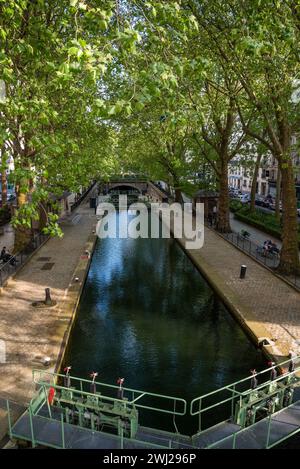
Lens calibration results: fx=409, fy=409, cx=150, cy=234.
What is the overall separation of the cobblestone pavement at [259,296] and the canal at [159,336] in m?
0.78

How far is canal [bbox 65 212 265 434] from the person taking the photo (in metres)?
14.0

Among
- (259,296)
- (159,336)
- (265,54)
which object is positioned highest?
(265,54)

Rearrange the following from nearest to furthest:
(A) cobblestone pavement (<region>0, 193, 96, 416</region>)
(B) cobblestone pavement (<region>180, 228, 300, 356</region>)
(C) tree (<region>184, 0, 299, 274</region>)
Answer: (A) cobblestone pavement (<region>0, 193, 96, 416</region>)
(C) tree (<region>184, 0, 299, 274</region>)
(B) cobblestone pavement (<region>180, 228, 300, 356</region>)

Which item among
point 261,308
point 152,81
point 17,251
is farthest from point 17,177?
point 17,251

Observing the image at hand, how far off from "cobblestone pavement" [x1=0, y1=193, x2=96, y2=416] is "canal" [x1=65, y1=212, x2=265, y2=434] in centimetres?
113

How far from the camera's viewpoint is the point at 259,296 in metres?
19.6

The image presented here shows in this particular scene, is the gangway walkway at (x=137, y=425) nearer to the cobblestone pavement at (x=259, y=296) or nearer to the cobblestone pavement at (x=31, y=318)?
the cobblestone pavement at (x=31, y=318)

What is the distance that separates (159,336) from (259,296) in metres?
5.61

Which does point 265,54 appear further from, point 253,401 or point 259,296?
point 253,401

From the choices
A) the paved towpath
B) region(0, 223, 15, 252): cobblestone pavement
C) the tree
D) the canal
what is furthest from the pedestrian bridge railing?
region(0, 223, 15, 252): cobblestone pavement

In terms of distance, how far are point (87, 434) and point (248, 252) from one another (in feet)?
70.6

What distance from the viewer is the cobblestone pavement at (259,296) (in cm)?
1541

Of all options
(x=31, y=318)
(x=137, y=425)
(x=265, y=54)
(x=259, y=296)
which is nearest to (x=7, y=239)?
(x=31, y=318)

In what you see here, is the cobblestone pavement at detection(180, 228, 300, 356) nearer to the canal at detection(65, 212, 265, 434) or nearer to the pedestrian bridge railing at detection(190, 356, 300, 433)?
the canal at detection(65, 212, 265, 434)
